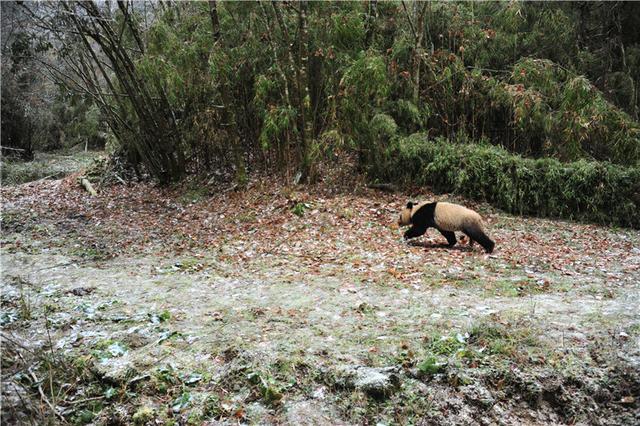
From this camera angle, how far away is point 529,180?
32.7ft

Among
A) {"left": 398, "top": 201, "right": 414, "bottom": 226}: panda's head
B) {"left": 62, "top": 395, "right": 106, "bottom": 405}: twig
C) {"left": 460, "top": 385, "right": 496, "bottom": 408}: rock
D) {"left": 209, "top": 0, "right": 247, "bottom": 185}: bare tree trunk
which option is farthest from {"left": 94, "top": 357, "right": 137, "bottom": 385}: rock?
{"left": 209, "top": 0, "right": 247, "bottom": 185}: bare tree trunk

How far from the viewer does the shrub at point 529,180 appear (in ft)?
31.7

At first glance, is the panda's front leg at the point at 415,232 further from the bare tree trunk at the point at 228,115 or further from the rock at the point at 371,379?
the bare tree trunk at the point at 228,115

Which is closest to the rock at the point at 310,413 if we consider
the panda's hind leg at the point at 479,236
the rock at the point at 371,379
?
the rock at the point at 371,379

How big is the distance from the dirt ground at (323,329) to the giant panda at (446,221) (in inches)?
10.8

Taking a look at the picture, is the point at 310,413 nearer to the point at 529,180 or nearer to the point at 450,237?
the point at 450,237

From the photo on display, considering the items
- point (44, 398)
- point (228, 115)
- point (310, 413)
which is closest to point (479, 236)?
point (310, 413)

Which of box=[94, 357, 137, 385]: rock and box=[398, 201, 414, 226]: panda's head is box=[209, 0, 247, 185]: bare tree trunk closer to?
box=[398, 201, 414, 226]: panda's head

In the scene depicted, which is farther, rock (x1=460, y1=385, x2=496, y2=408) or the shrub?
the shrub

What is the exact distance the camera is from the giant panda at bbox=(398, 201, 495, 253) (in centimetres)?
695

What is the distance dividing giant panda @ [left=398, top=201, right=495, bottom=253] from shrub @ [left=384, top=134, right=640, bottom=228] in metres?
Result: 2.82

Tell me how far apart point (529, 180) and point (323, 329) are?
23.6ft

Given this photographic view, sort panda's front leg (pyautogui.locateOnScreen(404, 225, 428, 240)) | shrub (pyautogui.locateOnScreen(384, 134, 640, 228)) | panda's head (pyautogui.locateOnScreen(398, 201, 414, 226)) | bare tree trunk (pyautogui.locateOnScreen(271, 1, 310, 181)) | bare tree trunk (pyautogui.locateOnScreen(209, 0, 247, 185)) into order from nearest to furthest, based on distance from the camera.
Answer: panda's front leg (pyautogui.locateOnScreen(404, 225, 428, 240)), panda's head (pyautogui.locateOnScreen(398, 201, 414, 226)), shrub (pyautogui.locateOnScreen(384, 134, 640, 228)), bare tree trunk (pyautogui.locateOnScreen(271, 1, 310, 181)), bare tree trunk (pyautogui.locateOnScreen(209, 0, 247, 185))

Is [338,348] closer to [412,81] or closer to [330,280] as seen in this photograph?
[330,280]
